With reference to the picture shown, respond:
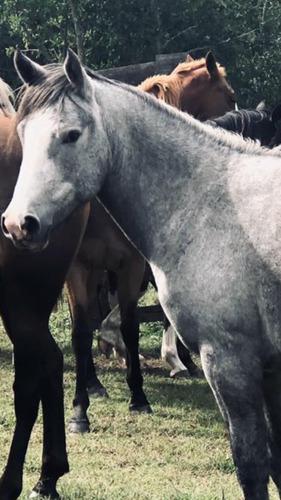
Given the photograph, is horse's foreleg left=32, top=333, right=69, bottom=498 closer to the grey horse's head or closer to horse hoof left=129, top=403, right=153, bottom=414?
the grey horse's head

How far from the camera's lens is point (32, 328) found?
15.3 ft

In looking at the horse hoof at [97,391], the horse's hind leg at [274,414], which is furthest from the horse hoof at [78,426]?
the horse's hind leg at [274,414]

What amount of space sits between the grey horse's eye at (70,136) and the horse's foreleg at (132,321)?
352cm

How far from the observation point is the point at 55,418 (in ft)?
16.1

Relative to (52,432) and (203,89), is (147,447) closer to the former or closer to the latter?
(52,432)

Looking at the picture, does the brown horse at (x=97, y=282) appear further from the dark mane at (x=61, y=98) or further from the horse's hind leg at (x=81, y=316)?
the dark mane at (x=61, y=98)

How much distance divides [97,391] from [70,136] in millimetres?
4133

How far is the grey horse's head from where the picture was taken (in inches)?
143

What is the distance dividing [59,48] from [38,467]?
1682 cm

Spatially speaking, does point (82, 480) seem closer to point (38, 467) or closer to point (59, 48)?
point (38, 467)

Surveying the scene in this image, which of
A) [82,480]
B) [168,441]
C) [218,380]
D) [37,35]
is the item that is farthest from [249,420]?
[37,35]

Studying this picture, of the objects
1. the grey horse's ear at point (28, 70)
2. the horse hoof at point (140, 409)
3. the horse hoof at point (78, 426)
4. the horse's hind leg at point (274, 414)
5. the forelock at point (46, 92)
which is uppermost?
the grey horse's ear at point (28, 70)

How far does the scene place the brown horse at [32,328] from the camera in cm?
462

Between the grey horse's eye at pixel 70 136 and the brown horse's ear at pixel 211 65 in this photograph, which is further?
the brown horse's ear at pixel 211 65
